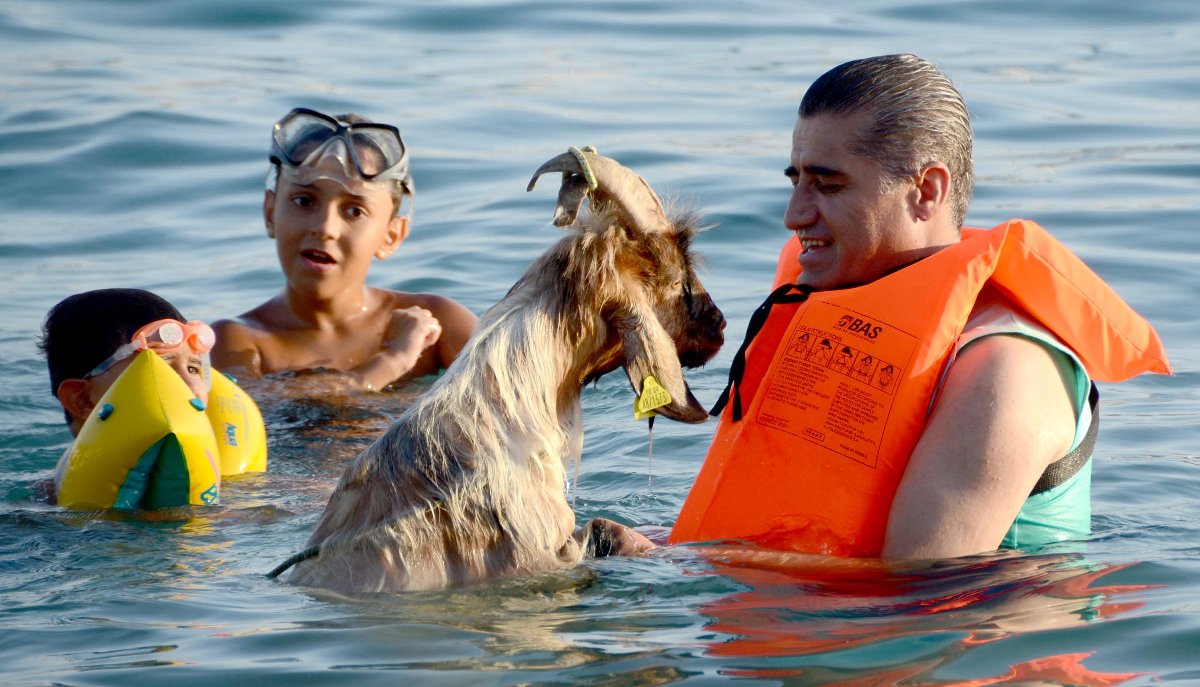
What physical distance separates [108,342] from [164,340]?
320 mm

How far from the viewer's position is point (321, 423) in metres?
8.96

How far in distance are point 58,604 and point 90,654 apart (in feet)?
2.28

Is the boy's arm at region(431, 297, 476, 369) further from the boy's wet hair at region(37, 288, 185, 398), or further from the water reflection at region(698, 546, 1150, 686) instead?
the water reflection at region(698, 546, 1150, 686)

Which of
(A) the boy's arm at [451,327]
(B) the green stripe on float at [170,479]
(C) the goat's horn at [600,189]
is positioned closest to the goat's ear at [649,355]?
(C) the goat's horn at [600,189]

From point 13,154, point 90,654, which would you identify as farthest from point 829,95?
point 13,154

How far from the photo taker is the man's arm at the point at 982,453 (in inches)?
209

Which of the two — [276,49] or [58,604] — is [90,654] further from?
A: [276,49]

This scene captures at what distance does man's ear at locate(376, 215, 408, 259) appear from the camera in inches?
384

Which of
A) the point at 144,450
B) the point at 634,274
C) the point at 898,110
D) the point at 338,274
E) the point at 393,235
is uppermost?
the point at 898,110

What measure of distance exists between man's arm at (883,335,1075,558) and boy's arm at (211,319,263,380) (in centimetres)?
509

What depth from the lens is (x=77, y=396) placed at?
790cm

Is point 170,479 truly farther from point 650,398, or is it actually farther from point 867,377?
point 867,377

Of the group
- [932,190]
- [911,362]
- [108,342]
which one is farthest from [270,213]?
[911,362]

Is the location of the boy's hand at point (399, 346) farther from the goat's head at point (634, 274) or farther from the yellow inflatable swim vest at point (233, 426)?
the goat's head at point (634, 274)
